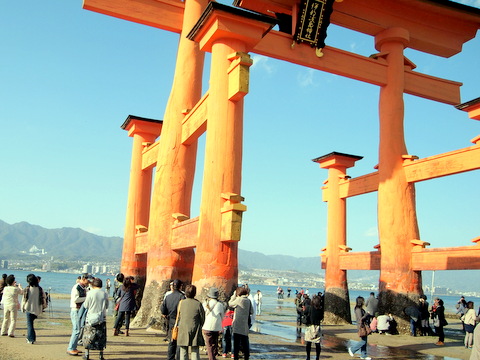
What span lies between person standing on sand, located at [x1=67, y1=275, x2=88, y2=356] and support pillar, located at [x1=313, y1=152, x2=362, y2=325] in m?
13.9

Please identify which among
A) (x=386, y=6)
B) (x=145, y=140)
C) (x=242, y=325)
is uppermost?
(x=386, y=6)

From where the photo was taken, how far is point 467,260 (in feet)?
51.0

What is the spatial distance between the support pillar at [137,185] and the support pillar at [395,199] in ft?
32.1

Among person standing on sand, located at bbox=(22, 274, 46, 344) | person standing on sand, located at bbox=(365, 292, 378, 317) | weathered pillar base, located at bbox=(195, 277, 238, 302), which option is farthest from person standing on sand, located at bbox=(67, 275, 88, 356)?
person standing on sand, located at bbox=(365, 292, 378, 317)

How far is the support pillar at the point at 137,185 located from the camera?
65.2ft

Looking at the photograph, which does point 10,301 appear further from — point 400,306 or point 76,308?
point 400,306

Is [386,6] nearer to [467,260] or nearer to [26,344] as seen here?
[467,260]

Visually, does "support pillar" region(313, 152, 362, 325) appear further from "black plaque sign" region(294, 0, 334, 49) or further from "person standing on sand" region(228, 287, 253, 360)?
"person standing on sand" region(228, 287, 253, 360)

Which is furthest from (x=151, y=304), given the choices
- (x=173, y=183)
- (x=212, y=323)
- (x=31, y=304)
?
(x=212, y=323)

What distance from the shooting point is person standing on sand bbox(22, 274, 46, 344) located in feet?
32.3

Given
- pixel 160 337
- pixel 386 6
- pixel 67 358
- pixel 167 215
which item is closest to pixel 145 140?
pixel 167 215

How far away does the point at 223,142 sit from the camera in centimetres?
1147

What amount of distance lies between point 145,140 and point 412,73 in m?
11.8

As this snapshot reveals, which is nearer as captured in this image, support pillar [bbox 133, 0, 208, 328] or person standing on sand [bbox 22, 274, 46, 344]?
person standing on sand [bbox 22, 274, 46, 344]
